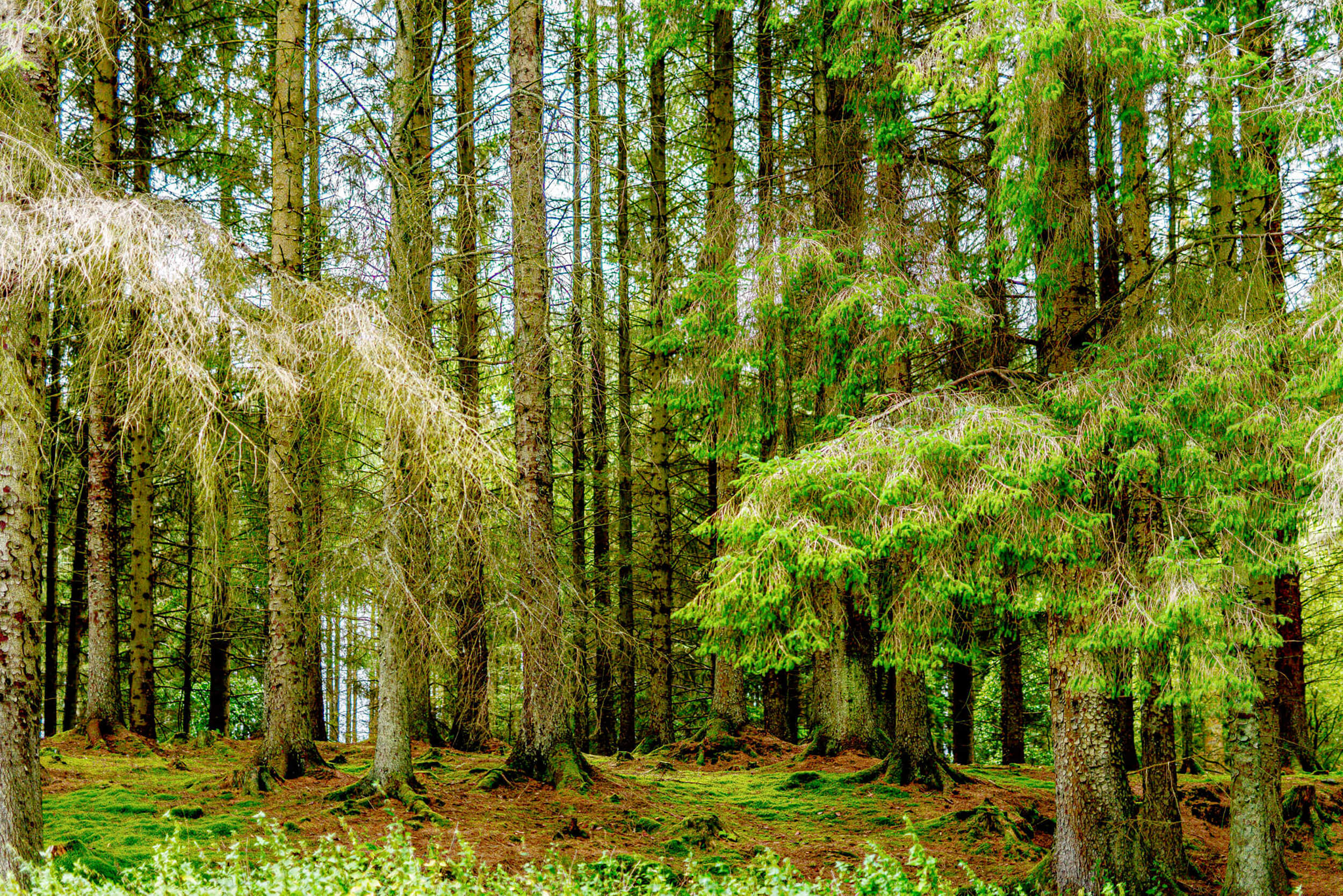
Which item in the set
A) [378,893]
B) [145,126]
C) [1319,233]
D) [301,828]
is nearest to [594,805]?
[301,828]

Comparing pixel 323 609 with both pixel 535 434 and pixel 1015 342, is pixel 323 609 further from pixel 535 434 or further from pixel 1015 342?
pixel 1015 342

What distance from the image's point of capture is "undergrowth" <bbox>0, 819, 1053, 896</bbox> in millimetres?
4344

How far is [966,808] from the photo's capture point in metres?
9.41

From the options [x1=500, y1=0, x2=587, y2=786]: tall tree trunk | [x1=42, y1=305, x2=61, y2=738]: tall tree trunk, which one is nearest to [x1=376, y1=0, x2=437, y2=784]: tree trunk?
[x1=500, y1=0, x2=587, y2=786]: tall tree trunk

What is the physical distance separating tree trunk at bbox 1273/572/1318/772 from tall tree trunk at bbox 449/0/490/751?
6749 mm

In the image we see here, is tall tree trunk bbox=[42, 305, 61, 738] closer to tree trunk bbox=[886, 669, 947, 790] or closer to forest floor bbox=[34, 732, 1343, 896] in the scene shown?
forest floor bbox=[34, 732, 1343, 896]

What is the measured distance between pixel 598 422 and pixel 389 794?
12.4 feet

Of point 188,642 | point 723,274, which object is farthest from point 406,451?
point 188,642

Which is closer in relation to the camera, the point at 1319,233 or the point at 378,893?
the point at 378,893

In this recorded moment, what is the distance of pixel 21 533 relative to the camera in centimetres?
521

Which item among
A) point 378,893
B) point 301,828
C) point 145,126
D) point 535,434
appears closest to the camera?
point 378,893

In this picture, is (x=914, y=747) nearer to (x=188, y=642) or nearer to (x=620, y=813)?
(x=620, y=813)

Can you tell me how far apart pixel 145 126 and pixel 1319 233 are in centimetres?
1341

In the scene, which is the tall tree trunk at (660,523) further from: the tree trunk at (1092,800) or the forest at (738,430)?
the tree trunk at (1092,800)
